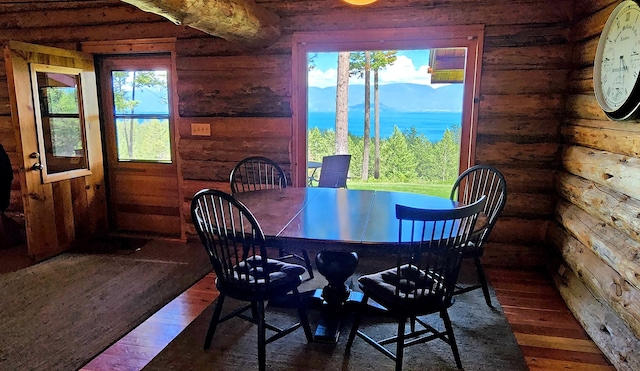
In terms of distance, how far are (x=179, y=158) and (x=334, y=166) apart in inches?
64.3

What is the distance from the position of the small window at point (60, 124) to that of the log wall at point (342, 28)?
53cm

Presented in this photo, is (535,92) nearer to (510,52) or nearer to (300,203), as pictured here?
(510,52)

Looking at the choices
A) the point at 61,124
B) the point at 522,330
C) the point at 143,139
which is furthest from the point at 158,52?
the point at 522,330

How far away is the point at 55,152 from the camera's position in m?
3.80

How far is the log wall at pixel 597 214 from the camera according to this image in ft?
6.89

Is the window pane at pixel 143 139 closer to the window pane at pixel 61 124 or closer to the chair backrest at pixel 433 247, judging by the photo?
the window pane at pixel 61 124

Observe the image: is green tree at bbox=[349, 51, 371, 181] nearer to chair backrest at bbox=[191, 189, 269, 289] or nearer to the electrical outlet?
the electrical outlet

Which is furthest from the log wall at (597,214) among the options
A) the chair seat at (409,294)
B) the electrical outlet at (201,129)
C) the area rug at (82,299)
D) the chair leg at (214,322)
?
the electrical outlet at (201,129)

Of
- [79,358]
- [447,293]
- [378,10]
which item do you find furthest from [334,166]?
[79,358]

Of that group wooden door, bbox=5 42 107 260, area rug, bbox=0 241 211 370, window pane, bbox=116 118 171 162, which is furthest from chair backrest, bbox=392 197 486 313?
wooden door, bbox=5 42 107 260

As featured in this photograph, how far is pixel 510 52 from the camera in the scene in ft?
10.5

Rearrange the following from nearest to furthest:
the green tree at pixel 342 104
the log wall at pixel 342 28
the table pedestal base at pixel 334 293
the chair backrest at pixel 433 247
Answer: the chair backrest at pixel 433 247, the table pedestal base at pixel 334 293, the log wall at pixel 342 28, the green tree at pixel 342 104

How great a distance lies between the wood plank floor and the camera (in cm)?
220

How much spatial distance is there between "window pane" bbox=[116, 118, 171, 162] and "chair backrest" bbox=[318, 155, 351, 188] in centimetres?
162
